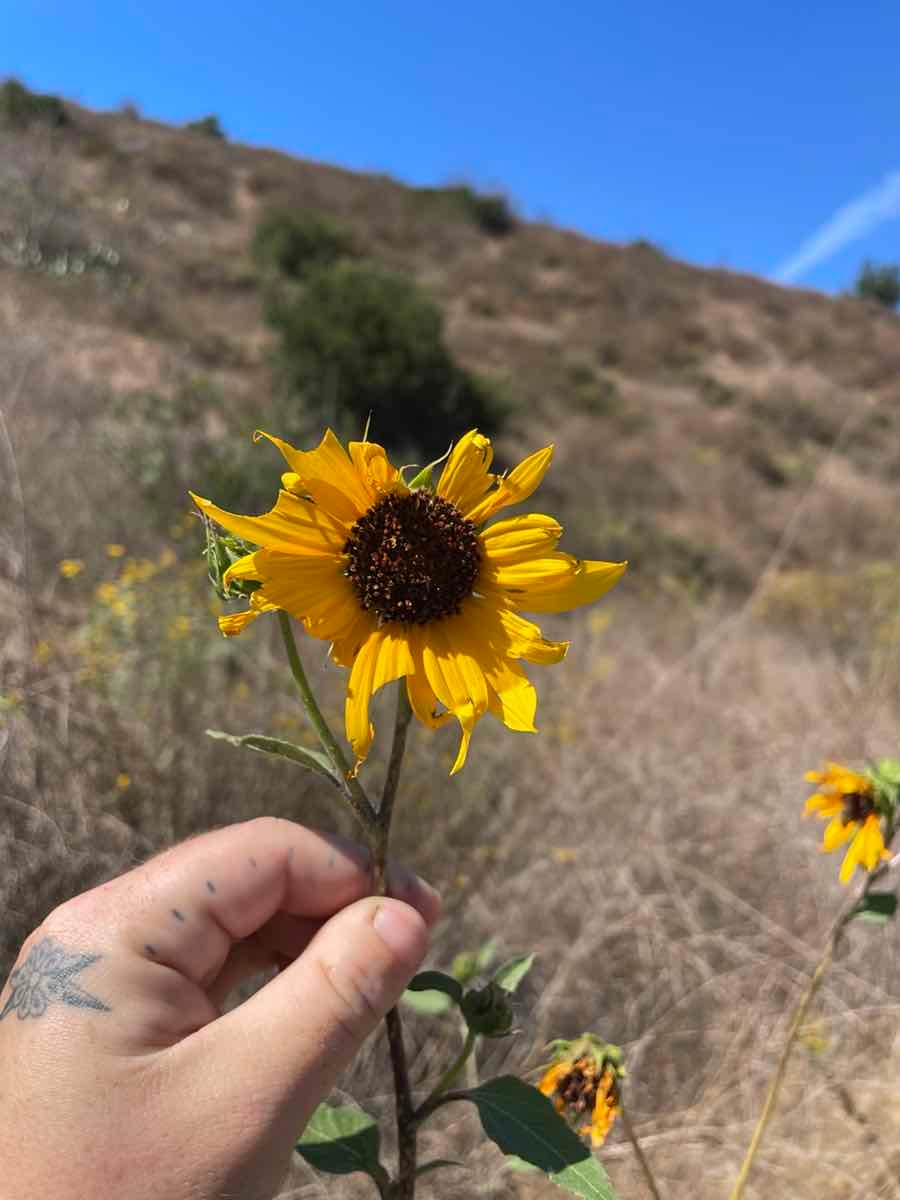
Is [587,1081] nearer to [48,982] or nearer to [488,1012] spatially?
[488,1012]

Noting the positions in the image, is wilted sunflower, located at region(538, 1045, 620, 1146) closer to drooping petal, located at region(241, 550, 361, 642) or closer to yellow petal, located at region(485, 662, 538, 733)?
yellow petal, located at region(485, 662, 538, 733)

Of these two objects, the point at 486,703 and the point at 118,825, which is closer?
the point at 486,703

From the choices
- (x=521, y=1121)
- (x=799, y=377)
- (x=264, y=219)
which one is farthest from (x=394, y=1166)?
(x=799, y=377)

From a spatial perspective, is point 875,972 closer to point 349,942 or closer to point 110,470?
point 349,942

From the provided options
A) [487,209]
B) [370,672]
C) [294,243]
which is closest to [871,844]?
[370,672]

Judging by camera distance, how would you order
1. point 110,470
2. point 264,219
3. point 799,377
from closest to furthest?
point 110,470
point 264,219
point 799,377

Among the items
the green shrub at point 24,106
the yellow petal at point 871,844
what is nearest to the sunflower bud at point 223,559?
the yellow petal at point 871,844

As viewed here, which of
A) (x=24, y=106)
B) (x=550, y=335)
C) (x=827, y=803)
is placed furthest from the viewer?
(x=550, y=335)
